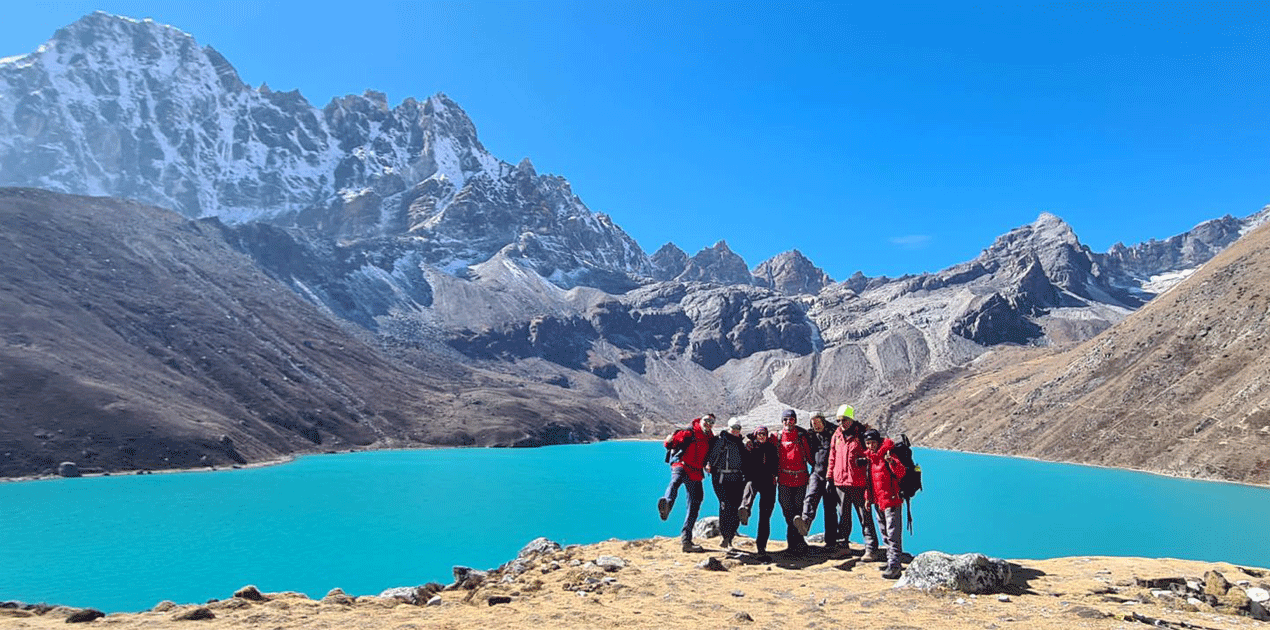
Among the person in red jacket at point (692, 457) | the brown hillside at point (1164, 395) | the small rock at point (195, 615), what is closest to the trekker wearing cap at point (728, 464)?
the person in red jacket at point (692, 457)

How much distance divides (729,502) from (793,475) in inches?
64.4

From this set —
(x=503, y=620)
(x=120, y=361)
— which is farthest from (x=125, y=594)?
(x=120, y=361)

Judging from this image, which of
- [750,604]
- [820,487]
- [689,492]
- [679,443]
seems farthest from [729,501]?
[750,604]

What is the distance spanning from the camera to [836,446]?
1521cm

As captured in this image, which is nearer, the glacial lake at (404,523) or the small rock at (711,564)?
the small rock at (711,564)

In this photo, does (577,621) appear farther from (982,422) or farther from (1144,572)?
(982,422)

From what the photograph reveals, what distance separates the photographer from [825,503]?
16188mm

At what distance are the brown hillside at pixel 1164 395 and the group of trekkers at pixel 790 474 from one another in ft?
230

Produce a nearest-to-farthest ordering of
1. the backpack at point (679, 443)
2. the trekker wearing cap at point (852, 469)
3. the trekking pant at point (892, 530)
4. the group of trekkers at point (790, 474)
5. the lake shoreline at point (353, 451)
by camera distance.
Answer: the trekking pant at point (892, 530)
the trekker wearing cap at point (852, 469)
the group of trekkers at point (790, 474)
the backpack at point (679, 443)
the lake shoreline at point (353, 451)

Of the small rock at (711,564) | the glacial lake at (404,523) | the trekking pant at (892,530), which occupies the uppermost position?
the trekking pant at (892,530)

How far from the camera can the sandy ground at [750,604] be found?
10.8 meters

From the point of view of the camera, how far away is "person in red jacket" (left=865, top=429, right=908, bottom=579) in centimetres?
1333

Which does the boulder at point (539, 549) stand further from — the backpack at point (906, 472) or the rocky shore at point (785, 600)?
the backpack at point (906, 472)

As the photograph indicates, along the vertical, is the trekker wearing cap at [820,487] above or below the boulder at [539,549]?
above
